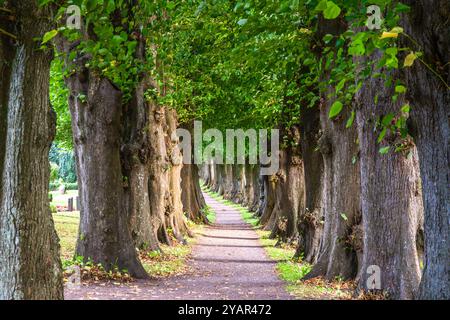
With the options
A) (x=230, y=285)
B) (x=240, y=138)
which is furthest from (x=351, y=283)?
(x=240, y=138)

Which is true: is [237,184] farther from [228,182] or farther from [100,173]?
[100,173]

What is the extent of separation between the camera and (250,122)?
27.6 metres

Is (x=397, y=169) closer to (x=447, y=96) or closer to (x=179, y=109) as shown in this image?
(x=447, y=96)

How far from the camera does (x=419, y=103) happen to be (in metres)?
5.80

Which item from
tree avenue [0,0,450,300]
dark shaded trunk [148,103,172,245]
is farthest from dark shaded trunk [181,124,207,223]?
dark shaded trunk [148,103,172,245]

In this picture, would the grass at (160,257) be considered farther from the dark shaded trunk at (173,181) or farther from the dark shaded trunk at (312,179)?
the dark shaded trunk at (312,179)

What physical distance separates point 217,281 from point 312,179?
4673 millimetres

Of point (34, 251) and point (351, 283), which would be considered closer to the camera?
point (34, 251)

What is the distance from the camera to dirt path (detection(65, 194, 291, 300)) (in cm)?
1027

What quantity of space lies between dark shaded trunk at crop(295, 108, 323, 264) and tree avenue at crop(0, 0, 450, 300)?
0.14 ft

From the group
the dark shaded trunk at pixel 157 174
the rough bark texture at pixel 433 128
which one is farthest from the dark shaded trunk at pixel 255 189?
the rough bark texture at pixel 433 128

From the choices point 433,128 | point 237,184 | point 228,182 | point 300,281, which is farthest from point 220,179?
point 433,128

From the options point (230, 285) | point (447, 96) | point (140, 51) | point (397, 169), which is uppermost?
point (140, 51)

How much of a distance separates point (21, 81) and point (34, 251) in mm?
1692
